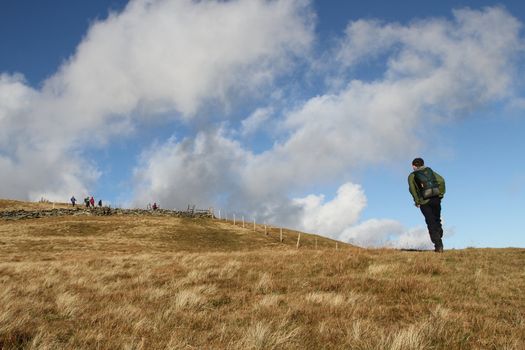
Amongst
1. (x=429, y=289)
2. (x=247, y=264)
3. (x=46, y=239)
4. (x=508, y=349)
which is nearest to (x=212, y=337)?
(x=508, y=349)

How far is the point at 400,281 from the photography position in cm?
852

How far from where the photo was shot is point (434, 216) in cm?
1365

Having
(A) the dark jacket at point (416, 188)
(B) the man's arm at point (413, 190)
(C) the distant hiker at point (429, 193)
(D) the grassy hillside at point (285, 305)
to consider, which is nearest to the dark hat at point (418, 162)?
(C) the distant hiker at point (429, 193)

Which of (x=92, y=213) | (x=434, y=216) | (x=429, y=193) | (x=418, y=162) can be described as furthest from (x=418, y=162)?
(x=92, y=213)

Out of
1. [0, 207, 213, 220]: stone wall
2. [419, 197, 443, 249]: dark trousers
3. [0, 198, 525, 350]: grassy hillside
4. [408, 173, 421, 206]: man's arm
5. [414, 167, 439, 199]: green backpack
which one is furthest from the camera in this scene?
[0, 207, 213, 220]: stone wall

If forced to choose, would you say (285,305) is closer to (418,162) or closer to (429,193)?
(429,193)

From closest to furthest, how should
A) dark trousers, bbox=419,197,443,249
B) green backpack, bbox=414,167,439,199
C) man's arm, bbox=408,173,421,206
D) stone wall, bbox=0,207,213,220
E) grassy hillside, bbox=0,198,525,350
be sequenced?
grassy hillside, bbox=0,198,525,350 < green backpack, bbox=414,167,439,199 < dark trousers, bbox=419,197,443,249 < man's arm, bbox=408,173,421,206 < stone wall, bbox=0,207,213,220

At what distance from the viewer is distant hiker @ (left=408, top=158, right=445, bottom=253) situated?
1340cm

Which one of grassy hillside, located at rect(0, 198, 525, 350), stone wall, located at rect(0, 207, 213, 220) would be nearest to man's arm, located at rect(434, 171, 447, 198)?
grassy hillside, located at rect(0, 198, 525, 350)

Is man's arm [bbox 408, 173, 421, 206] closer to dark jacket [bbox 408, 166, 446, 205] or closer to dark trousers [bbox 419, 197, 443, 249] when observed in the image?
dark jacket [bbox 408, 166, 446, 205]

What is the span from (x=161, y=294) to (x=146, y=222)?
59914 mm

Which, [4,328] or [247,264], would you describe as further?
[247,264]

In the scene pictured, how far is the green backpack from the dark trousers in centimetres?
26

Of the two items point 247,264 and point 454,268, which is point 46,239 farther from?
point 454,268
